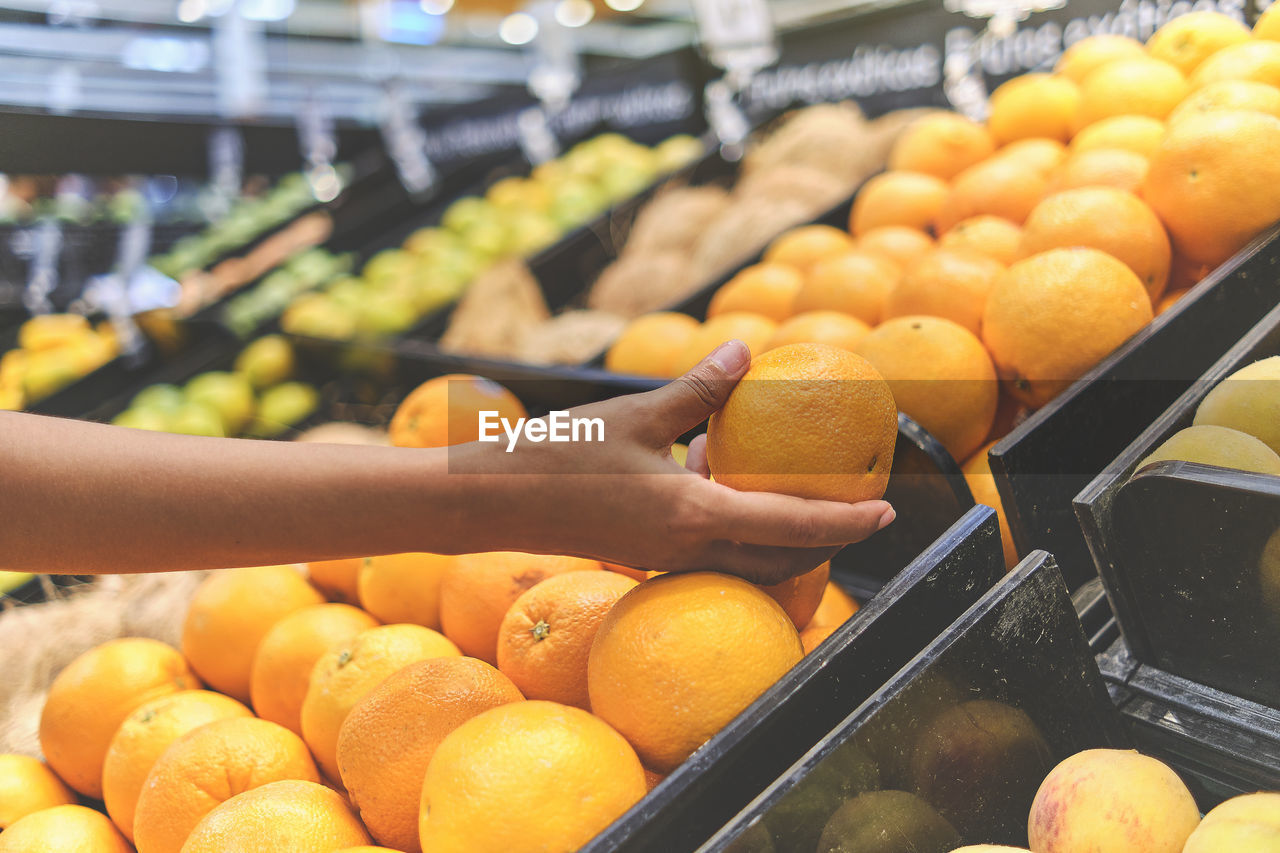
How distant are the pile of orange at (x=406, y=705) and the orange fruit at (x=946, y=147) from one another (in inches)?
52.9

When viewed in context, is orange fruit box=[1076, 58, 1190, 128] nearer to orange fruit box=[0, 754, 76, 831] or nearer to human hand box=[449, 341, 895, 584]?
human hand box=[449, 341, 895, 584]

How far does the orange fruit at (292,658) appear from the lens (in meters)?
1.22

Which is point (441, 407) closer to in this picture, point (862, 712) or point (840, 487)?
point (840, 487)

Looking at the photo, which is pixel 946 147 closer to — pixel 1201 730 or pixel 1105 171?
pixel 1105 171

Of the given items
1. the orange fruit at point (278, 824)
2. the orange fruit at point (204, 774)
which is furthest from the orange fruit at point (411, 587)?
the orange fruit at point (278, 824)

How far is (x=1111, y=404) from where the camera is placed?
1.20 m

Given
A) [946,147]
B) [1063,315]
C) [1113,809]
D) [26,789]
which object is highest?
[946,147]

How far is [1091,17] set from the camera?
2.30 meters

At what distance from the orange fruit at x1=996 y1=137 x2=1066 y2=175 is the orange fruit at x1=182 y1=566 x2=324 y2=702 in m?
1.70

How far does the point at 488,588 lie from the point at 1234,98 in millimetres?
1423

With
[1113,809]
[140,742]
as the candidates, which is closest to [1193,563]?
[1113,809]

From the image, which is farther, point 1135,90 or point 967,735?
point 1135,90

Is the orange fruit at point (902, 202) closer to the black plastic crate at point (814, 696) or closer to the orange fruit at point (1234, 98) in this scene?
the orange fruit at point (1234, 98)

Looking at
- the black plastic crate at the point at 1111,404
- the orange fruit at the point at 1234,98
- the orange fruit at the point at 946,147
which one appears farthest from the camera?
the orange fruit at the point at 946,147
